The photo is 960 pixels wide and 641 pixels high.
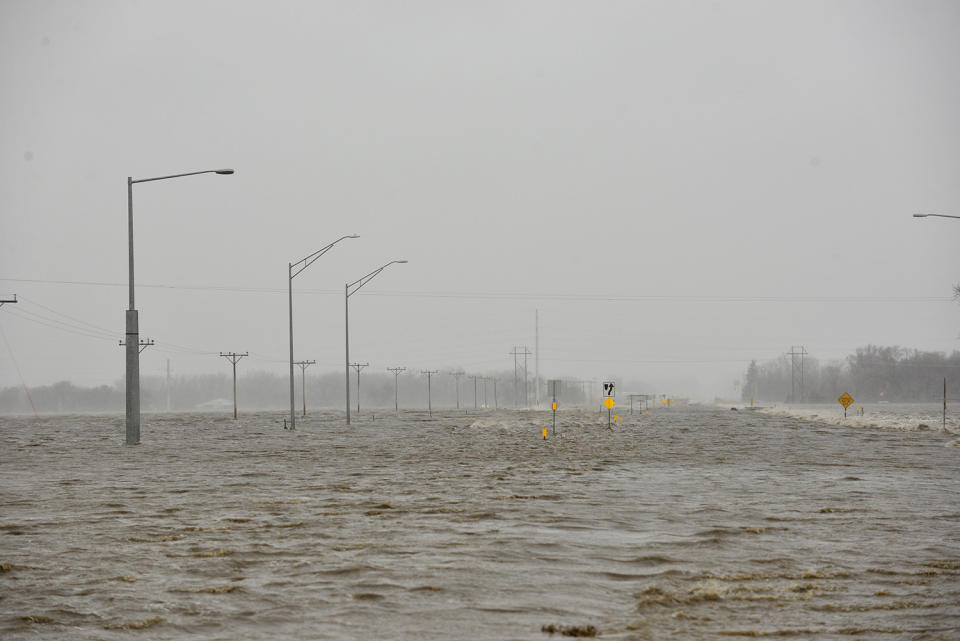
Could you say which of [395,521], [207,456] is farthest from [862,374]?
[395,521]

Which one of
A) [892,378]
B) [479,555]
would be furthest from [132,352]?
[892,378]

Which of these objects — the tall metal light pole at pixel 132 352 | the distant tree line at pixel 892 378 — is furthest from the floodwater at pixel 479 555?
the distant tree line at pixel 892 378

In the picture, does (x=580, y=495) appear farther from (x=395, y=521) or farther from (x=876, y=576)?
(x=876, y=576)

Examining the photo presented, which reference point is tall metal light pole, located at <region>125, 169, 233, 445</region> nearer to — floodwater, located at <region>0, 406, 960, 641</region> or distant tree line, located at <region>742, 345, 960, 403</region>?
floodwater, located at <region>0, 406, 960, 641</region>

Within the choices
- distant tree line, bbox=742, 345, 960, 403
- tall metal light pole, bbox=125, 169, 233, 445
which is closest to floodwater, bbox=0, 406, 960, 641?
tall metal light pole, bbox=125, 169, 233, 445

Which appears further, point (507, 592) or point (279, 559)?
point (279, 559)

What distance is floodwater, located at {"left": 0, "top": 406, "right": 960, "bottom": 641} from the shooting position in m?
7.65

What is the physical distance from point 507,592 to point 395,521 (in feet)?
16.0

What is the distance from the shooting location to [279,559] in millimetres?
10328

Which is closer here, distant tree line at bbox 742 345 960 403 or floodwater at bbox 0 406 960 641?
floodwater at bbox 0 406 960 641

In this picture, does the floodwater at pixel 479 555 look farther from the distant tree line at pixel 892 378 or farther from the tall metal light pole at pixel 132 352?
the distant tree line at pixel 892 378

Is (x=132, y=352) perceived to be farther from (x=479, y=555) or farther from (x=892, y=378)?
(x=892, y=378)

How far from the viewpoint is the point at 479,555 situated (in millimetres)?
10500

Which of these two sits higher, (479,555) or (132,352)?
(132,352)
